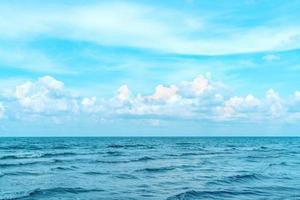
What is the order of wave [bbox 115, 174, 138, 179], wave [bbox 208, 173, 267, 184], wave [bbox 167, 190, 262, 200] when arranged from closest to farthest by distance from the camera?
1. wave [bbox 167, 190, 262, 200]
2. wave [bbox 208, 173, 267, 184]
3. wave [bbox 115, 174, 138, 179]

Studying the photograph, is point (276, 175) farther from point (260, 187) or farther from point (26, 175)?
point (26, 175)

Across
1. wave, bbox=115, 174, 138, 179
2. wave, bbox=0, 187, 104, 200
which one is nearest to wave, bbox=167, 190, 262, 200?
wave, bbox=0, 187, 104, 200

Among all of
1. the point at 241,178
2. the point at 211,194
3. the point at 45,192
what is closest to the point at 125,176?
the point at 241,178

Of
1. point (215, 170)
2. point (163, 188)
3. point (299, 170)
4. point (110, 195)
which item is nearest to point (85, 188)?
point (110, 195)

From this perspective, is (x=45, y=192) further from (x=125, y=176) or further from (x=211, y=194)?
(x=211, y=194)

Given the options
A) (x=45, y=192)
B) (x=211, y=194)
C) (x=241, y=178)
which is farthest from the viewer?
(x=241, y=178)

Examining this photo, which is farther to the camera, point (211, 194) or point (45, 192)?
point (211, 194)

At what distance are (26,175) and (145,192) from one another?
42.0 ft

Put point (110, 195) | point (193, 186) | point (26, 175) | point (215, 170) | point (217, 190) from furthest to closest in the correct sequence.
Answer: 1. point (215, 170)
2. point (26, 175)
3. point (193, 186)
4. point (217, 190)
5. point (110, 195)

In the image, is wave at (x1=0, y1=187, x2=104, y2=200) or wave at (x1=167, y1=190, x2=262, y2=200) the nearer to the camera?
wave at (x1=0, y1=187, x2=104, y2=200)

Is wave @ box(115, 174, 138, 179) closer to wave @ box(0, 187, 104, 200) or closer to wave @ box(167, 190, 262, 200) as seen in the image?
wave @ box(0, 187, 104, 200)

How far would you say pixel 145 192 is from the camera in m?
24.9

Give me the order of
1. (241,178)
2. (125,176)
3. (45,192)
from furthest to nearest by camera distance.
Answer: (125,176), (241,178), (45,192)

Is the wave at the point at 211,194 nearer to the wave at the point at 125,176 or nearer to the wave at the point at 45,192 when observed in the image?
the wave at the point at 45,192
